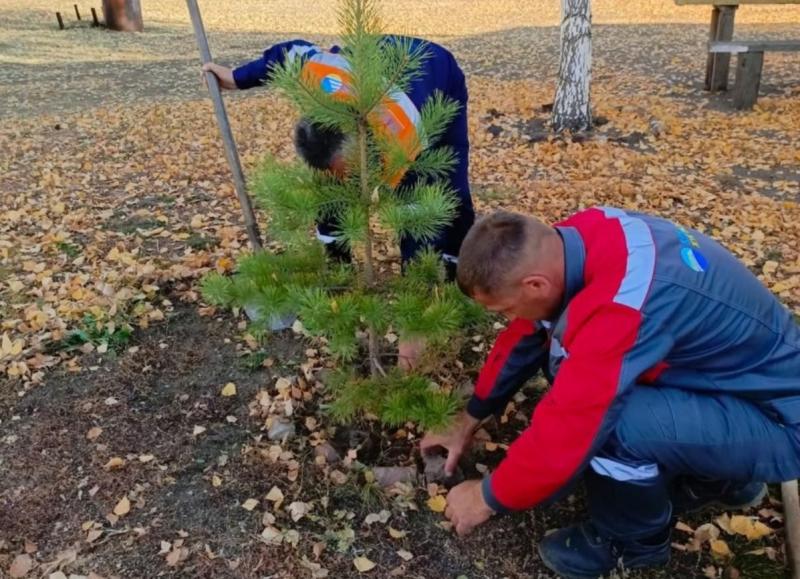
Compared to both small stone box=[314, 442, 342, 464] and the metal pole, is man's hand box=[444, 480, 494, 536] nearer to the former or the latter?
small stone box=[314, 442, 342, 464]

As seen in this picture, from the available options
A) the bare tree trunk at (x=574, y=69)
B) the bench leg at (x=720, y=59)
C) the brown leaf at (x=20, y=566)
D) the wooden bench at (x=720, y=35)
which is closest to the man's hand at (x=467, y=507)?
the brown leaf at (x=20, y=566)

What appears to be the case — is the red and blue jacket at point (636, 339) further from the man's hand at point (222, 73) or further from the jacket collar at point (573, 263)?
the man's hand at point (222, 73)

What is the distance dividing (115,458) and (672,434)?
1807 mm

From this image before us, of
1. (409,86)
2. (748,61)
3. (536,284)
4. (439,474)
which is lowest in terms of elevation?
(439,474)

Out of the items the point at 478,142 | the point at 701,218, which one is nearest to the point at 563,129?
the point at 478,142

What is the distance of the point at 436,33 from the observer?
13844 millimetres

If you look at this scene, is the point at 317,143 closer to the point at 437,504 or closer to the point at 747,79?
the point at 437,504

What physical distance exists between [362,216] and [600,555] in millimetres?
1171

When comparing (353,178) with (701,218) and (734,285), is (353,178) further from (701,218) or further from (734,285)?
(701,218)

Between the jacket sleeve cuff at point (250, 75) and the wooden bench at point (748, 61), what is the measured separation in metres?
5.80

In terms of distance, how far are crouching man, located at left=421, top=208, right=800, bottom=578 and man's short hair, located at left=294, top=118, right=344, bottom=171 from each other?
22.0 inches

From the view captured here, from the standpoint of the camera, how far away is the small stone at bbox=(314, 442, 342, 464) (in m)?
2.43

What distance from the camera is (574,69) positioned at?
20.5 ft

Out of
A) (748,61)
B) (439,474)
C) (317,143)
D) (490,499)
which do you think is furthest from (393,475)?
(748,61)
